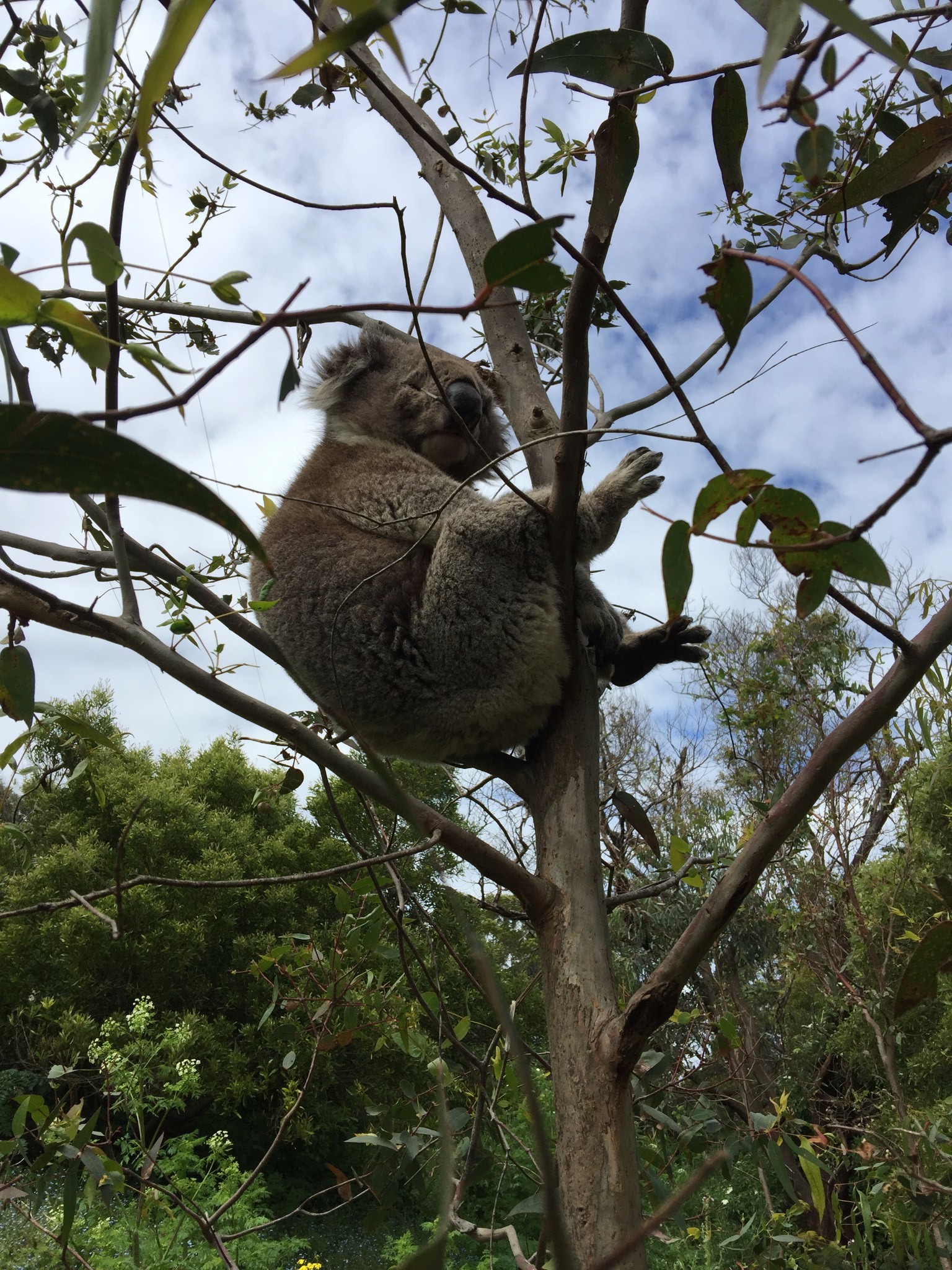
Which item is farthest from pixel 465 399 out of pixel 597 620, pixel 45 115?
pixel 45 115

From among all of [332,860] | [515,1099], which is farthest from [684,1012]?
[332,860]

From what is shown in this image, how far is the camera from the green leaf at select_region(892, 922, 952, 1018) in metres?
0.94

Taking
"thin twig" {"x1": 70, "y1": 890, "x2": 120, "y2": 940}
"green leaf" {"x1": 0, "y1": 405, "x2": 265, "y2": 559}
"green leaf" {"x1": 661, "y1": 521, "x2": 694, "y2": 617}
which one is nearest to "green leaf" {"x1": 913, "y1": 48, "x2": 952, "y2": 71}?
"green leaf" {"x1": 661, "y1": 521, "x2": 694, "y2": 617}

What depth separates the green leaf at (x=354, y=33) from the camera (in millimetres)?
332

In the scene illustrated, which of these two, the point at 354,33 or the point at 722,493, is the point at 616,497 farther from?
the point at 354,33

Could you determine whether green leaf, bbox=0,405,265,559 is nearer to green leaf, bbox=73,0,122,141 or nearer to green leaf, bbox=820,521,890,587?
green leaf, bbox=73,0,122,141

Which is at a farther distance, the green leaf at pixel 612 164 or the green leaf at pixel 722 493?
the green leaf at pixel 612 164

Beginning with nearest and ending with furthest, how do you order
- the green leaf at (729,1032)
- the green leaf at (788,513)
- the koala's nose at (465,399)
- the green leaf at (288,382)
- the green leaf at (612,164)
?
1. the green leaf at (788,513)
2. the green leaf at (288,382)
3. the green leaf at (612,164)
4. the green leaf at (729,1032)
5. the koala's nose at (465,399)

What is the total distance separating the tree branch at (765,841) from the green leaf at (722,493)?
353mm

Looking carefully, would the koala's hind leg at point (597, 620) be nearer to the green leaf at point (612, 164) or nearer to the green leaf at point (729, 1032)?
the green leaf at point (729, 1032)

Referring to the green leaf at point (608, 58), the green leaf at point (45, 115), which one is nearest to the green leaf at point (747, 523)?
the green leaf at point (608, 58)

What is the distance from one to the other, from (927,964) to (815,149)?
30.6 inches

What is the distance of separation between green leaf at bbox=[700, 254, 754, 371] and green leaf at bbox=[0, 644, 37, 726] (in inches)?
39.2

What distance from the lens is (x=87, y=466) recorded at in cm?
51
